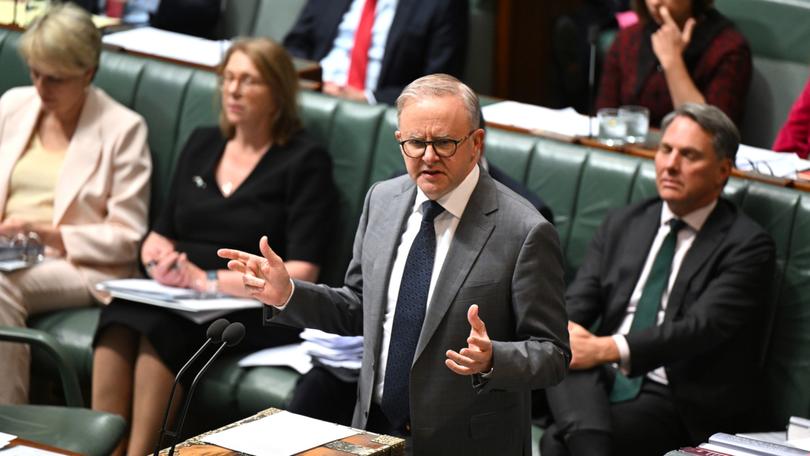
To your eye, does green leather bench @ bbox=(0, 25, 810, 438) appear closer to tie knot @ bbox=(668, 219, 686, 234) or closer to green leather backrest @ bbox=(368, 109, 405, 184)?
green leather backrest @ bbox=(368, 109, 405, 184)

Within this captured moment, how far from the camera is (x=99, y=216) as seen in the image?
4352 mm

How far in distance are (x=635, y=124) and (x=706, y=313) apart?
813 mm

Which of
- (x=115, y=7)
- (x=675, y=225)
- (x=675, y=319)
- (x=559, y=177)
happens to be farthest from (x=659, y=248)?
(x=115, y=7)

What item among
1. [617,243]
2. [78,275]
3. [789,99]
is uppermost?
[789,99]

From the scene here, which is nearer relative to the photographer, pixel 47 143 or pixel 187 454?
pixel 187 454

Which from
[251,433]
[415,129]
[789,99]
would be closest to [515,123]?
[789,99]

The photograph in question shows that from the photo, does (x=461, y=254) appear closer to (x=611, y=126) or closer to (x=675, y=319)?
(x=675, y=319)

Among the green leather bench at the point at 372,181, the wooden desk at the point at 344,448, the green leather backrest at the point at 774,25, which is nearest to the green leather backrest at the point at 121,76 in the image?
the green leather bench at the point at 372,181

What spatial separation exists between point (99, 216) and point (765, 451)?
2.47 metres

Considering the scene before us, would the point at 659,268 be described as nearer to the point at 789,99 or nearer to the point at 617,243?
the point at 617,243

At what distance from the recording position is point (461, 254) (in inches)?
104

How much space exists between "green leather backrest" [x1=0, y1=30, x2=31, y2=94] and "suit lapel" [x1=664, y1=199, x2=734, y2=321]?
2.47 m

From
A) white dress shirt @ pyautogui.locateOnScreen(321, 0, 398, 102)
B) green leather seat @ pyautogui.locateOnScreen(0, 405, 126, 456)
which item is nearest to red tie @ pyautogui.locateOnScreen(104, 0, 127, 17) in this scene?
white dress shirt @ pyautogui.locateOnScreen(321, 0, 398, 102)

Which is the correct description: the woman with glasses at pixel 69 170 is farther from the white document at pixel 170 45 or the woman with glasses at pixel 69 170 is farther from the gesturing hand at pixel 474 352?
the gesturing hand at pixel 474 352
